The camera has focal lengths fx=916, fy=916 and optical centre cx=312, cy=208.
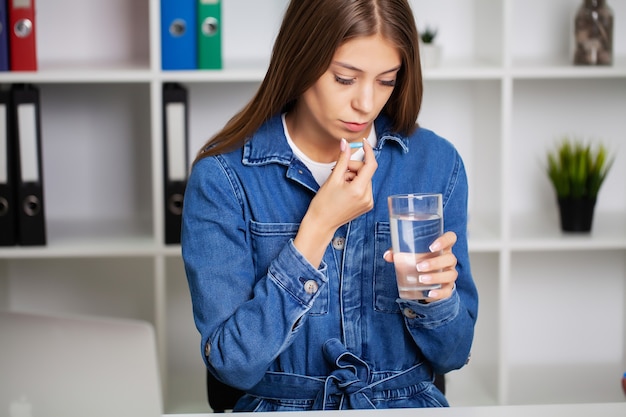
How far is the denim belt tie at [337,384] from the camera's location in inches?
60.3

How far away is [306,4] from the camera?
4.91 ft

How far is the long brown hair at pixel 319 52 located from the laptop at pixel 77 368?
0.70m

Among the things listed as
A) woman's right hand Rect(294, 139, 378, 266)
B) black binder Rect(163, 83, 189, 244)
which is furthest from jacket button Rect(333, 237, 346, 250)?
black binder Rect(163, 83, 189, 244)

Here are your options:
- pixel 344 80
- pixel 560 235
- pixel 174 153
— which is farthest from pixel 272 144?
pixel 560 235

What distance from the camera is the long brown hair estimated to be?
1471 mm

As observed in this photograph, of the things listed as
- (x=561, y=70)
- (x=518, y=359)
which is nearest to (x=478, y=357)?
(x=518, y=359)

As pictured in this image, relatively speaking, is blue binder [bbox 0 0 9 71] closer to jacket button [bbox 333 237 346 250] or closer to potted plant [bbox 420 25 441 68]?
potted plant [bbox 420 25 441 68]

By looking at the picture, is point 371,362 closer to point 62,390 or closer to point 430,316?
point 430,316

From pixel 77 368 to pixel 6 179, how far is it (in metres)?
1.68

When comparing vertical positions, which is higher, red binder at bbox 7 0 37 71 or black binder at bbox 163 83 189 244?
red binder at bbox 7 0 37 71

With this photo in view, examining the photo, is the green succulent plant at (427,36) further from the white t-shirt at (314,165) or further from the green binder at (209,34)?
the white t-shirt at (314,165)

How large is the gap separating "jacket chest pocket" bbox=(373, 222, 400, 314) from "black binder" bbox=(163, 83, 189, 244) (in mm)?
962

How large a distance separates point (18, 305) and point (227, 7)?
43.9 inches

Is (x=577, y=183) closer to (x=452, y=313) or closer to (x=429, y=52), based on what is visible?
(x=429, y=52)
